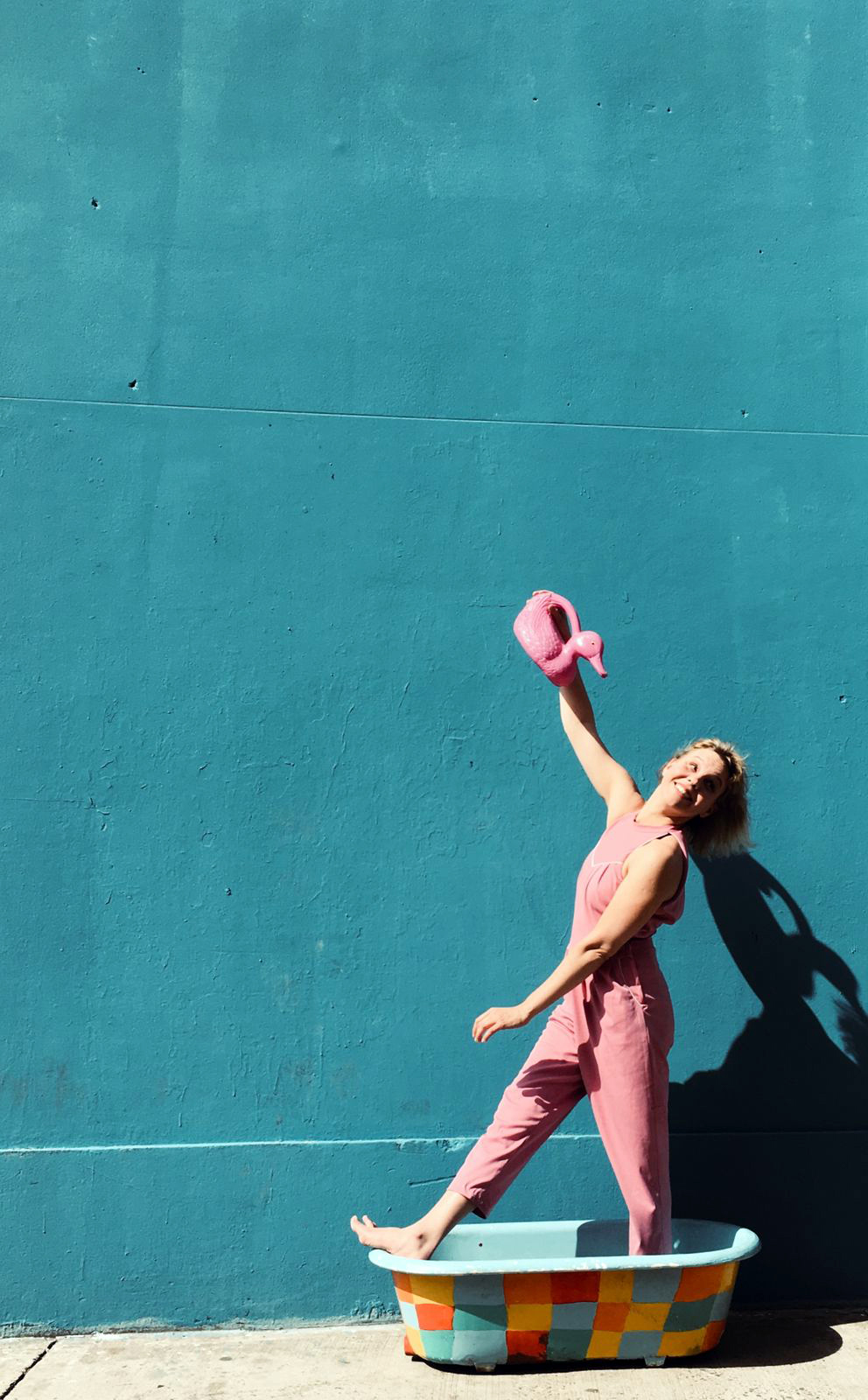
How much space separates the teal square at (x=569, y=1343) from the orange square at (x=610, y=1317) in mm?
30

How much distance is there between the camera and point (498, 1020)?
129 inches

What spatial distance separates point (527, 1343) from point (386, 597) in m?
2.04

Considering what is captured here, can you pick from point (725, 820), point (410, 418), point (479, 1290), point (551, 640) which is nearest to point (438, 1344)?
point (479, 1290)

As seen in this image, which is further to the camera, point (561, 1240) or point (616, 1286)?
point (561, 1240)

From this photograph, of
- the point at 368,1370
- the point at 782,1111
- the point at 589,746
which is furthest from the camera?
the point at 782,1111

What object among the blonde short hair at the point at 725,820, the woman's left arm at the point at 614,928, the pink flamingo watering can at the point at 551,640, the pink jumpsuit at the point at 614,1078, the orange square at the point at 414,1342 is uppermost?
the pink flamingo watering can at the point at 551,640

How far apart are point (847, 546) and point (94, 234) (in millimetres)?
2485

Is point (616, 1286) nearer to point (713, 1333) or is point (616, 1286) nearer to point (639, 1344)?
point (639, 1344)

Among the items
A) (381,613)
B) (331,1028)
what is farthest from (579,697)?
(331,1028)

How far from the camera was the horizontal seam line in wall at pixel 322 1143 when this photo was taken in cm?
359

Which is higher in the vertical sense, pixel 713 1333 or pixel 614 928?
pixel 614 928

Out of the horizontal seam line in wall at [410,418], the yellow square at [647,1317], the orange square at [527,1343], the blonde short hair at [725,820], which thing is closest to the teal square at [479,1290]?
the orange square at [527,1343]

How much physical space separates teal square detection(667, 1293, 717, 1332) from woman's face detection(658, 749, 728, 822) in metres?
1.21

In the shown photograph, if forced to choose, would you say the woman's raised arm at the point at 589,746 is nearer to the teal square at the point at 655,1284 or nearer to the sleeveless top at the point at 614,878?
the sleeveless top at the point at 614,878
